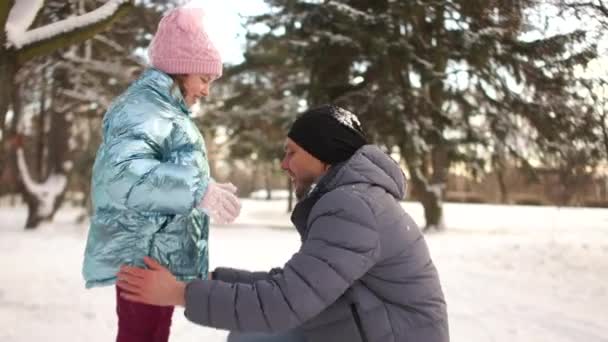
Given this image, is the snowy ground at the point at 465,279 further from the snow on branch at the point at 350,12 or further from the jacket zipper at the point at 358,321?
the snow on branch at the point at 350,12

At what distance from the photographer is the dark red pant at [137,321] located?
204 centimetres

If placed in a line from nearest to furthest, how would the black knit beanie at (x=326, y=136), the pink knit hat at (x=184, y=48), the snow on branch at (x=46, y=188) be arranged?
the black knit beanie at (x=326, y=136)
the pink knit hat at (x=184, y=48)
the snow on branch at (x=46, y=188)

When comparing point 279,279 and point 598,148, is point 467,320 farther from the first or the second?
point 598,148

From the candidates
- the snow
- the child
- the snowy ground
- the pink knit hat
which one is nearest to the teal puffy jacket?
the child

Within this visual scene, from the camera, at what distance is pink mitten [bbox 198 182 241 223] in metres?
2.02

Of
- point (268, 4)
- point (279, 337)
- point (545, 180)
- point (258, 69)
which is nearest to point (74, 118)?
Answer: point (258, 69)

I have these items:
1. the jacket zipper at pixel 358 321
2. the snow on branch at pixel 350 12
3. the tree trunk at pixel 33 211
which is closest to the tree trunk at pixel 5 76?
the jacket zipper at pixel 358 321

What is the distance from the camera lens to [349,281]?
1407mm

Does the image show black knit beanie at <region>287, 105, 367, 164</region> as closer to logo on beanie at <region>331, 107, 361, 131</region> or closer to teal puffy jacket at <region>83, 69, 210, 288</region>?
logo on beanie at <region>331, 107, 361, 131</region>

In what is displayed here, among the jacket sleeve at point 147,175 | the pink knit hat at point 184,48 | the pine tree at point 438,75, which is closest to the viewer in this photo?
the jacket sleeve at point 147,175

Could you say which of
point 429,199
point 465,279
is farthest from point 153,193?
point 429,199

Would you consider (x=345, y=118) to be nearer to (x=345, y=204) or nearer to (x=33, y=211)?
(x=345, y=204)

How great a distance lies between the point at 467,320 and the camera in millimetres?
4887

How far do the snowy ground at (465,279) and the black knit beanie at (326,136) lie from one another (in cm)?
290
